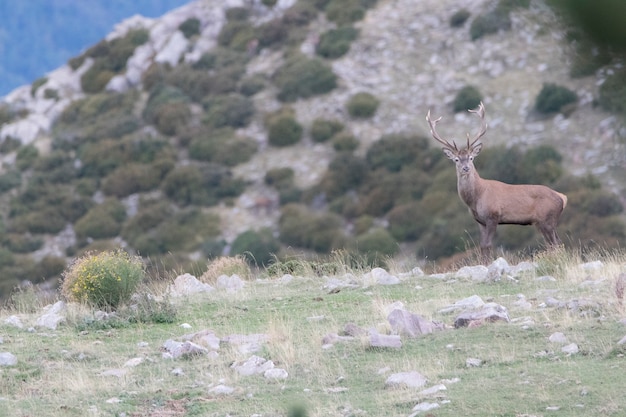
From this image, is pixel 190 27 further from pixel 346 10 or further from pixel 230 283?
pixel 230 283

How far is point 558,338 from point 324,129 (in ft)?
119

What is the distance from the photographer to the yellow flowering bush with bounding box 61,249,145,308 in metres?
12.4

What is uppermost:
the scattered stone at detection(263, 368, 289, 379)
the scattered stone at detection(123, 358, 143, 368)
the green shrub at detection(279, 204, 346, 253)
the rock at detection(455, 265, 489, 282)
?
the scattered stone at detection(123, 358, 143, 368)

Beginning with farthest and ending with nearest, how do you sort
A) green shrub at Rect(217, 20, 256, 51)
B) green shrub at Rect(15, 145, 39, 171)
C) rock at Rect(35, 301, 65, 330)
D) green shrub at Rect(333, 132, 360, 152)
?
1. green shrub at Rect(217, 20, 256, 51)
2. green shrub at Rect(15, 145, 39, 171)
3. green shrub at Rect(333, 132, 360, 152)
4. rock at Rect(35, 301, 65, 330)

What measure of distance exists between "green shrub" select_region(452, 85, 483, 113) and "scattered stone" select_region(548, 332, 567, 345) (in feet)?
112

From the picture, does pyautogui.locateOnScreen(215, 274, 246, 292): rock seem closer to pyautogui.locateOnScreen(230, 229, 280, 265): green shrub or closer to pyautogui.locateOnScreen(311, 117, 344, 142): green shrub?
pyautogui.locateOnScreen(230, 229, 280, 265): green shrub

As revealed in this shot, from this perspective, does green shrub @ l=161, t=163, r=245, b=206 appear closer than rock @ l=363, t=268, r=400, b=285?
No

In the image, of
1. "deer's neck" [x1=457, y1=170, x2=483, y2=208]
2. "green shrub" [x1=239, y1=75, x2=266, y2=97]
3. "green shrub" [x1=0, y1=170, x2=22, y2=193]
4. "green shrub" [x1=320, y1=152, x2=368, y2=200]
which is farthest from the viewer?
"green shrub" [x1=239, y1=75, x2=266, y2=97]

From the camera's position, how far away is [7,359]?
366 inches

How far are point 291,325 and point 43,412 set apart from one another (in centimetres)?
340

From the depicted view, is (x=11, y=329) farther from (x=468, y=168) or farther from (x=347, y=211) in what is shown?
(x=347, y=211)

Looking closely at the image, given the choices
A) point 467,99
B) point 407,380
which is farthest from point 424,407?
point 467,99

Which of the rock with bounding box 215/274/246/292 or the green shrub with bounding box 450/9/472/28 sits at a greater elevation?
the rock with bounding box 215/274/246/292

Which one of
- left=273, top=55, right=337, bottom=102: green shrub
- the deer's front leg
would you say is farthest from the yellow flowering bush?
left=273, top=55, right=337, bottom=102: green shrub
